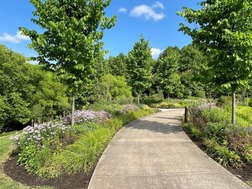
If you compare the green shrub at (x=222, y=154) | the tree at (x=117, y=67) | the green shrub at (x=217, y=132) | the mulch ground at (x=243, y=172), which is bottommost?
the mulch ground at (x=243, y=172)

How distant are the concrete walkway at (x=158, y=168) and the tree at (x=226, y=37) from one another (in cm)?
229

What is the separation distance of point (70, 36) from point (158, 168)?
4.43 meters

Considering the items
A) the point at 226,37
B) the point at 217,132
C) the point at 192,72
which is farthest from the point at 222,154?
the point at 192,72

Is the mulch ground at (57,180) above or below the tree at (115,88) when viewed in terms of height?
below

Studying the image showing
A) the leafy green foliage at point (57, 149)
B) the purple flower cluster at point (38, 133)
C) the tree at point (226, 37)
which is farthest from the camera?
the tree at point (226, 37)

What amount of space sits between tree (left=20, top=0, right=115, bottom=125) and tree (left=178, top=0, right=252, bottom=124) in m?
2.97

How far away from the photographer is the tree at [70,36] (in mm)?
7160

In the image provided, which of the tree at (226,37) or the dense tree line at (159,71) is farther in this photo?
the dense tree line at (159,71)

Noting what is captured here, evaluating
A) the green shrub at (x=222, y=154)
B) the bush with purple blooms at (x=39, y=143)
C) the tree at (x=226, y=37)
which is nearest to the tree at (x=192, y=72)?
the tree at (x=226, y=37)

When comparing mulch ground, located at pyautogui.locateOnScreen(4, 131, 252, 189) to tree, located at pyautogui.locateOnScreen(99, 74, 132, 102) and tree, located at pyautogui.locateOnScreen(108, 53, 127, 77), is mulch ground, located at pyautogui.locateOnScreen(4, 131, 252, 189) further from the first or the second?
tree, located at pyautogui.locateOnScreen(108, 53, 127, 77)

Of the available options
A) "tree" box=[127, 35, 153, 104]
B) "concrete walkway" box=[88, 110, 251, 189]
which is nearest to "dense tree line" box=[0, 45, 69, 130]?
"tree" box=[127, 35, 153, 104]

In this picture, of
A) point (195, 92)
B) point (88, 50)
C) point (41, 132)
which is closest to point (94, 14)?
point (88, 50)

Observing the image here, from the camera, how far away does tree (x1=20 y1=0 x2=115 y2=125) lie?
7160mm

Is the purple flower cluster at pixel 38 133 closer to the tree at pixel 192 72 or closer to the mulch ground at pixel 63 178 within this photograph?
the mulch ground at pixel 63 178
